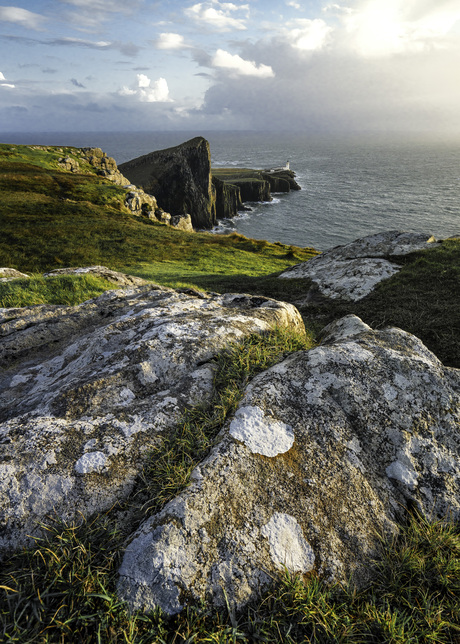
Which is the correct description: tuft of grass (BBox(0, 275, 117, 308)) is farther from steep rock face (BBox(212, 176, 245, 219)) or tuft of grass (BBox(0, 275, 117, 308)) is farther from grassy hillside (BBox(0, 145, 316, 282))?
steep rock face (BBox(212, 176, 245, 219))

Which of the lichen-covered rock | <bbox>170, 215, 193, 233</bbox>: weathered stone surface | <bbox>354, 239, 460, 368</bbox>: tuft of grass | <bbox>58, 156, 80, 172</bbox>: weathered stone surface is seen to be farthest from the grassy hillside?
<bbox>58, 156, 80, 172</bbox>: weathered stone surface

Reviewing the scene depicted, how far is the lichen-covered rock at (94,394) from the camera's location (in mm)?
3260

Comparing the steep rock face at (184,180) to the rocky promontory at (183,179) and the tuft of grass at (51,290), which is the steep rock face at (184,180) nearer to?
the rocky promontory at (183,179)

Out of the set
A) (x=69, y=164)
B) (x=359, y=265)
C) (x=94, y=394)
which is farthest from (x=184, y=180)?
(x=94, y=394)

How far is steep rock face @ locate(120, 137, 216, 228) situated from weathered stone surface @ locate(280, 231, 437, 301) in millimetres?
95286

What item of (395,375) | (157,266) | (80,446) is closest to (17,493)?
(80,446)

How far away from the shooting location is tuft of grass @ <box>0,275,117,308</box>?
39.2 feet

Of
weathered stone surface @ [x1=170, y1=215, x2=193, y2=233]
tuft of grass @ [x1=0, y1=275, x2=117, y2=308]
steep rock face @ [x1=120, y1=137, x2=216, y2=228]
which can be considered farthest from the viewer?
steep rock face @ [x1=120, y1=137, x2=216, y2=228]

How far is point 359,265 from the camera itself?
2142 cm

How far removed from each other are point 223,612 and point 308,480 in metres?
1.48

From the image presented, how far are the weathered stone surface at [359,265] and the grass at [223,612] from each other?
1663cm

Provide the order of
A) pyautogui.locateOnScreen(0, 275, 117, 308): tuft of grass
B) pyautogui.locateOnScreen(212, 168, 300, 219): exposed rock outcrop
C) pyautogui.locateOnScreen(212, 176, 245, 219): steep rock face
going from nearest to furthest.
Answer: pyautogui.locateOnScreen(0, 275, 117, 308): tuft of grass → pyautogui.locateOnScreen(212, 176, 245, 219): steep rock face → pyautogui.locateOnScreen(212, 168, 300, 219): exposed rock outcrop

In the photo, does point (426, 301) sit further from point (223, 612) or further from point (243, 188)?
point (243, 188)

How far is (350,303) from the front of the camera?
17766mm
